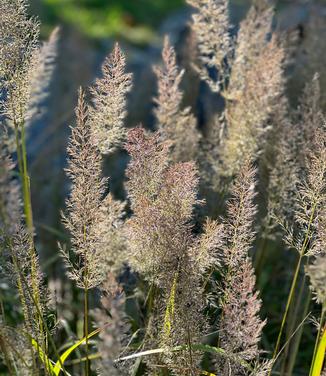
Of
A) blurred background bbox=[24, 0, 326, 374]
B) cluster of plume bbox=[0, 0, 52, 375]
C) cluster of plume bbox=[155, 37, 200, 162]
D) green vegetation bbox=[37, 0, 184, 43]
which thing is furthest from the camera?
green vegetation bbox=[37, 0, 184, 43]

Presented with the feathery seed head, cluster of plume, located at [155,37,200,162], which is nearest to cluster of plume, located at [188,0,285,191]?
cluster of plume, located at [155,37,200,162]

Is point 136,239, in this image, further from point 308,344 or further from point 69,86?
point 69,86

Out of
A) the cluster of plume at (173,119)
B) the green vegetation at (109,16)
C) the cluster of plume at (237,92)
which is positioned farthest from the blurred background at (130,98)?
the cluster of plume at (173,119)

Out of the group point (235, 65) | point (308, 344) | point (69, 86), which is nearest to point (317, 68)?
point (235, 65)

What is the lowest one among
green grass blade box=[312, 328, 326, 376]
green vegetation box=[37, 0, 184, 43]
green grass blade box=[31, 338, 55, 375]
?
green grass blade box=[31, 338, 55, 375]

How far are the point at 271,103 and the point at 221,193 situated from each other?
15.8 inches

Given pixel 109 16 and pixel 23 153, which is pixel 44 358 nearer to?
pixel 23 153

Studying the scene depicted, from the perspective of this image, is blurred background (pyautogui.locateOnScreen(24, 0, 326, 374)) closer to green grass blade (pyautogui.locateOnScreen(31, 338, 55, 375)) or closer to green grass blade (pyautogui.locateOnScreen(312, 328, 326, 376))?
green grass blade (pyautogui.locateOnScreen(31, 338, 55, 375))

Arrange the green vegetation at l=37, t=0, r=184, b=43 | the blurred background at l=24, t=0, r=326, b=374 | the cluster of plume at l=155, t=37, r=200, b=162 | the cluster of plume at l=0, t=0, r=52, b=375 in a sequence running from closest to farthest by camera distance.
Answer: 1. the cluster of plume at l=0, t=0, r=52, b=375
2. the cluster of plume at l=155, t=37, r=200, b=162
3. the blurred background at l=24, t=0, r=326, b=374
4. the green vegetation at l=37, t=0, r=184, b=43

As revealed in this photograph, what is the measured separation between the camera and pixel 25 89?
1792mm

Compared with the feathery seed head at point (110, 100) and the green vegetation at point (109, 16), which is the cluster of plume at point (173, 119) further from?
the green vegetation at point (109, 16)

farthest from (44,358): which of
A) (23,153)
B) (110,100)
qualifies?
(110,100)

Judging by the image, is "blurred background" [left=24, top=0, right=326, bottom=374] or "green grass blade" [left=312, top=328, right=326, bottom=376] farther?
"blurred background" [left=24, top=0, right=326, bottom=374]

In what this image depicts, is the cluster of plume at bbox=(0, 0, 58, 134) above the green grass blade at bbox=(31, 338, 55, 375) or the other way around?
above
